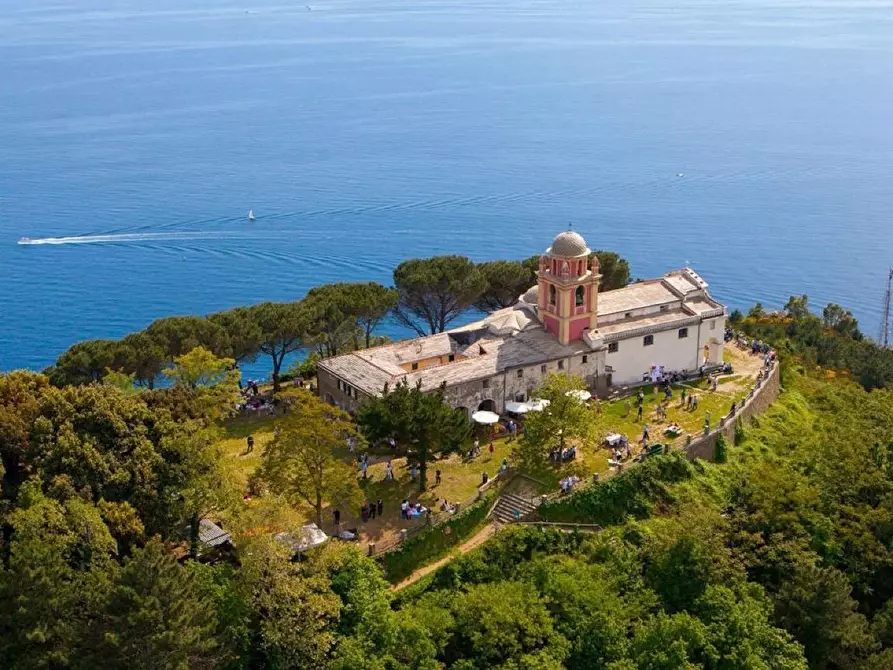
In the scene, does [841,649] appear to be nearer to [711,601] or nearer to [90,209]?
[711,601]

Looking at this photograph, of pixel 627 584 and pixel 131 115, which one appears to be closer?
pixel 627 584

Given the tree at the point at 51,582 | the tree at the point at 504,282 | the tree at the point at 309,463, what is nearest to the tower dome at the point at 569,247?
the tree at the point at 504,282

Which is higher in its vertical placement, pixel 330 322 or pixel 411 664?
pixel 330 322

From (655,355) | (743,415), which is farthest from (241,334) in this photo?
(743,415)

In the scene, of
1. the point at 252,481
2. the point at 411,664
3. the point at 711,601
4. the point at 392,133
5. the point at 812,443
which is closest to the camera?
the point at 411,664

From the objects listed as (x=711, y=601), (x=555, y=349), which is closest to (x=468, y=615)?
(x=711, y=601)

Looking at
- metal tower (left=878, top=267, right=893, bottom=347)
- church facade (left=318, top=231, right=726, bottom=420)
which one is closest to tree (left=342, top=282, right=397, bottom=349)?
church facade (left=318, top=231, right=726, bottom=420)
